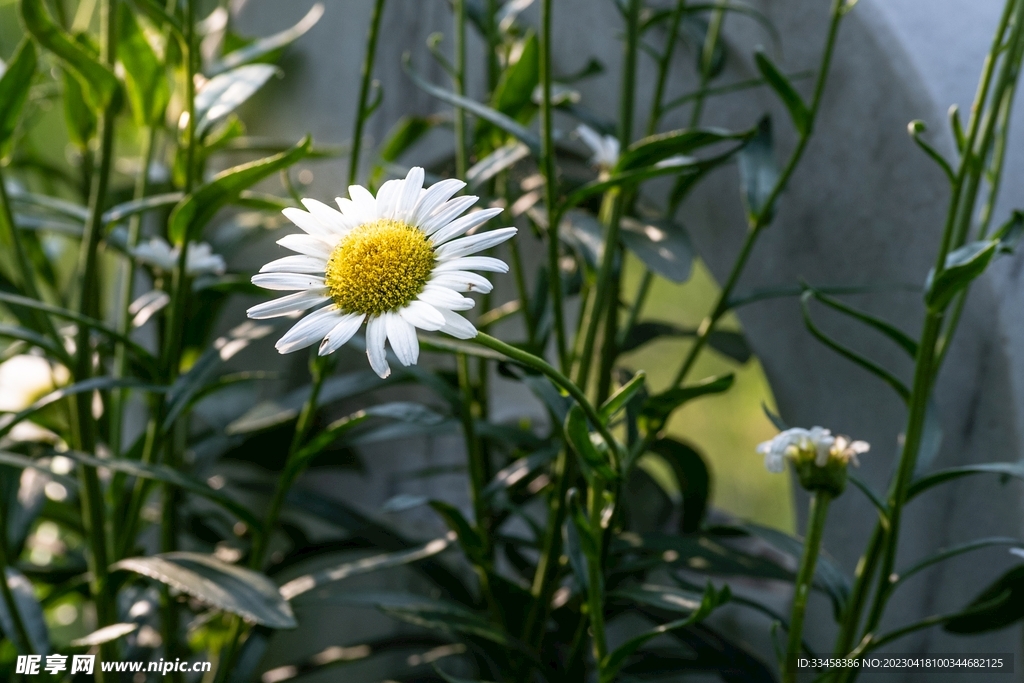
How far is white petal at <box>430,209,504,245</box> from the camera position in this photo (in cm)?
25

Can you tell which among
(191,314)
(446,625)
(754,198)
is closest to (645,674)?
(446,625)

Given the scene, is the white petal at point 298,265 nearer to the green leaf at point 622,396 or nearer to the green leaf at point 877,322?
the green leaf at point 622,396

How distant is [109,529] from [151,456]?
3.8 inches

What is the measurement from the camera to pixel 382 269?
26 centimetres

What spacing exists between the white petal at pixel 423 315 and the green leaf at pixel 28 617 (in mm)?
348

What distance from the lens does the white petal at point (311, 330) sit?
25 centimetres

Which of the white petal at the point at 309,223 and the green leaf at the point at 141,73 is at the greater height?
the green leaf at the point at 141,73

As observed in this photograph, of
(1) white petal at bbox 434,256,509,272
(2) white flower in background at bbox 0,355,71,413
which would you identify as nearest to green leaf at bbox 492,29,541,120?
(1) white petal at bbox 434,256,509,272

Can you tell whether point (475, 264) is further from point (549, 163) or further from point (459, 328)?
point (549, 163)

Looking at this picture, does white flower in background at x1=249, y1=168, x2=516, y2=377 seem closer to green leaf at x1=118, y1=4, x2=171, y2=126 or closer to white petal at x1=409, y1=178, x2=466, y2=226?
white petal at x1=409, y1=178, x2=466, y2=226

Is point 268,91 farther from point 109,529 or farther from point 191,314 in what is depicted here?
point 109,529

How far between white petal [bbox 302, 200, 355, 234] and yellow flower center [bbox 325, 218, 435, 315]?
0.4 inches

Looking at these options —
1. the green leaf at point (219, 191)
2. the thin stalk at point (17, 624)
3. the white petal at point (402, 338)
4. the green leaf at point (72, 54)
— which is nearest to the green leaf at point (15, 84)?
the green leaf at point (72, 54)

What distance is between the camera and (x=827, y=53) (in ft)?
1.47
